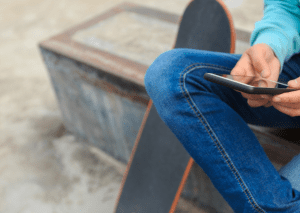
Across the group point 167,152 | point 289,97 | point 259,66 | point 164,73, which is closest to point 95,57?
point 167,152

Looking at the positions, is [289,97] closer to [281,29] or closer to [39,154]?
[281,29]

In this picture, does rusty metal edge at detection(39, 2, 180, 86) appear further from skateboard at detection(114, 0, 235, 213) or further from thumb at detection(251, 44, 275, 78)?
thumb at detection(251, 44, 275, 78)

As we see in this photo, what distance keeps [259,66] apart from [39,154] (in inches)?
50.8

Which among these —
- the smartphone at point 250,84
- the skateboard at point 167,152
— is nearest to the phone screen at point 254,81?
the smartphone at point 250,84

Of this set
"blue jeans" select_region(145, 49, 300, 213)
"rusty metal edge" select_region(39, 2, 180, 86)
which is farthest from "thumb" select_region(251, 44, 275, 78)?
"rusty metal edge" select_region(39, 2, 180, 86)

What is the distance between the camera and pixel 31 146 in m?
1.52

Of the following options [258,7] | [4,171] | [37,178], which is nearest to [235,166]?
[37,178]

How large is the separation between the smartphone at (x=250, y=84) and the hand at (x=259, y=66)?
3 centimetres

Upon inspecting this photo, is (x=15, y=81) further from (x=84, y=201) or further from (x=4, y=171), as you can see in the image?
(x=84, y=201)

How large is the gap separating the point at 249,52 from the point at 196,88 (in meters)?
0.19

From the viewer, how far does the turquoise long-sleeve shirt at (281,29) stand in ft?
2.28

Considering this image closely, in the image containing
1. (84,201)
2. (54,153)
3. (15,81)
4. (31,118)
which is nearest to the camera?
(84,201)

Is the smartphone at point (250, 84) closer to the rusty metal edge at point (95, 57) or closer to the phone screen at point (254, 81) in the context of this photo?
the phone screen at point (254, 81)

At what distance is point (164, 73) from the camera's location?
0.62 m
